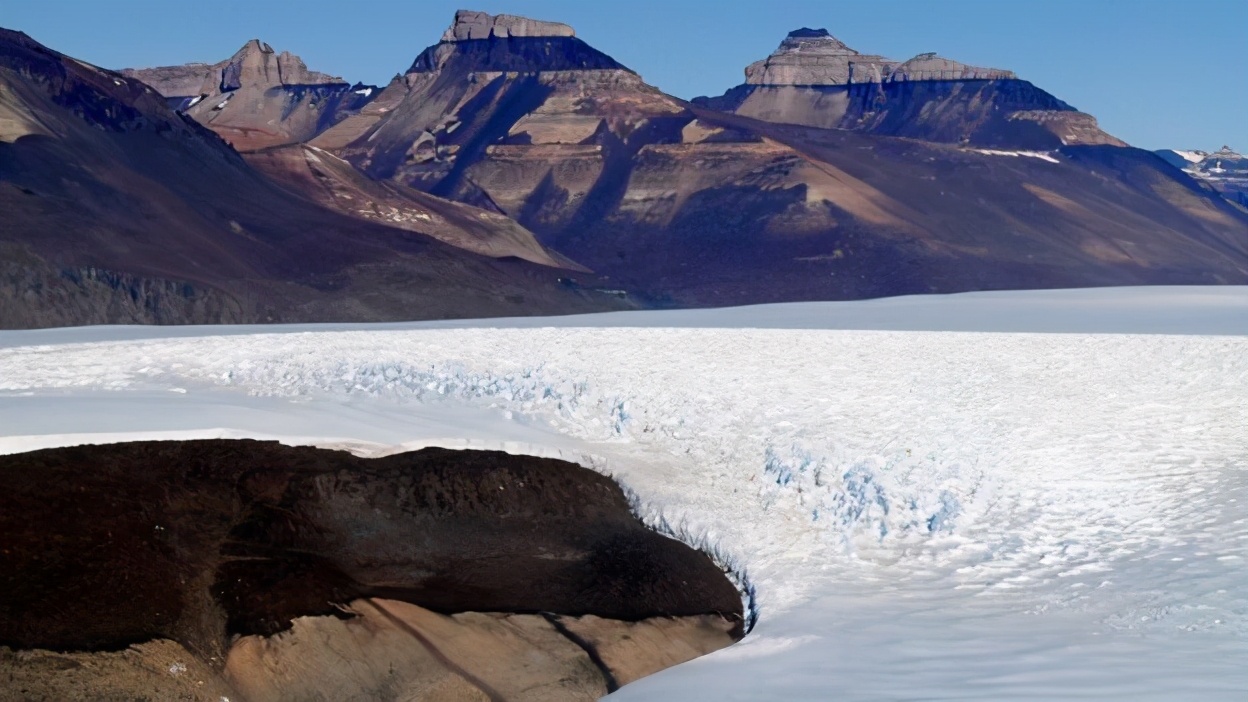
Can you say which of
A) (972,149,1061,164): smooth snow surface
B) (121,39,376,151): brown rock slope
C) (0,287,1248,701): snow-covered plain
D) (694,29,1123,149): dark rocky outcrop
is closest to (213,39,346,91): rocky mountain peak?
(121,39,376,151): brown rock slope

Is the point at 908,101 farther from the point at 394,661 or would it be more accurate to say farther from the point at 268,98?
the point at 394,661

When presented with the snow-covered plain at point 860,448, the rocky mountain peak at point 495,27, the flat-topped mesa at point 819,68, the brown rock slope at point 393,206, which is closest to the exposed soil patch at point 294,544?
the snow-covered plain at point 860,448

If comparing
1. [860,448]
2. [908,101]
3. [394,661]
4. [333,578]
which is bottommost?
[394,661]

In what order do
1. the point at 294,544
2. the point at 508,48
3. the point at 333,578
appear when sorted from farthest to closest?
1. the point at 508,48
2. the point at 294,544
3. the point at 333,578

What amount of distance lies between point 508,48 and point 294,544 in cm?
14974

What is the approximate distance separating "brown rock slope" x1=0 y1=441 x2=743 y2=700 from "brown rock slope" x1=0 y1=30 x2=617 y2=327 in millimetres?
44955

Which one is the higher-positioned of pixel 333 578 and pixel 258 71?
pixel 258 71

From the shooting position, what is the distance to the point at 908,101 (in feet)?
612

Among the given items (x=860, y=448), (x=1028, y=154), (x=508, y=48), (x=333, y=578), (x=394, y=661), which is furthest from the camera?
(x=508, y=48)

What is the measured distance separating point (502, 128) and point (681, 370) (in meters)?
123

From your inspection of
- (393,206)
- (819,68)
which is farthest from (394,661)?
(819,68)

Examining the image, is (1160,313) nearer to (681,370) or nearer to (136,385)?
(681,370)

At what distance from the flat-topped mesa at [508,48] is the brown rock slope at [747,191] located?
274 mm

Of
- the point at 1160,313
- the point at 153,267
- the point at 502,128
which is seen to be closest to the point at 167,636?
the point at 1160,313
